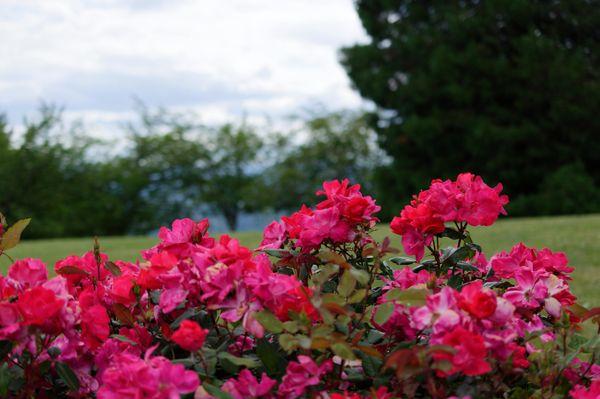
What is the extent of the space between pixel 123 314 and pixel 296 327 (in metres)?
0.39

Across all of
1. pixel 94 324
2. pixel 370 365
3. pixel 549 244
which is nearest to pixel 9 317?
pixel 94 324

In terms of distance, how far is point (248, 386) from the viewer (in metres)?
1.30

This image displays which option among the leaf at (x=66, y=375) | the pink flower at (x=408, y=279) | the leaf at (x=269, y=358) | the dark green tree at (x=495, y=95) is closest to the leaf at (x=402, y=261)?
the pink flower at (x=408, y=279)

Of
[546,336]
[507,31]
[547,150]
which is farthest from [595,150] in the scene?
[546,336]

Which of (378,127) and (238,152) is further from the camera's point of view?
(238,152)

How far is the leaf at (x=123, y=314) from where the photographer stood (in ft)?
4.85

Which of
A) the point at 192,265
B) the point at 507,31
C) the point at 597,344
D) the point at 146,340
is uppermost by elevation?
the point at 507,31

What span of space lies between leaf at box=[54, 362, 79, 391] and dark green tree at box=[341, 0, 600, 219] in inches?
517

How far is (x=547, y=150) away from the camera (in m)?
14.1

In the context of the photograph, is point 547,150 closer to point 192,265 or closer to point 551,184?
point 551,184

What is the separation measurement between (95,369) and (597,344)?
0.95 metres

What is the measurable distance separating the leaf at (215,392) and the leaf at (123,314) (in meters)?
0.29

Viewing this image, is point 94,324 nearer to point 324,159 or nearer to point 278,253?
point 278,253

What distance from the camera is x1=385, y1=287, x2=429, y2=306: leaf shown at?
4.34ft
